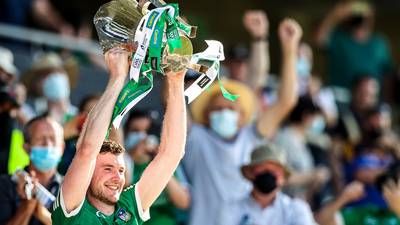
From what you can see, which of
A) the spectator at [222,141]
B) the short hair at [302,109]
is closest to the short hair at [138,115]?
the spectator at [222,141]

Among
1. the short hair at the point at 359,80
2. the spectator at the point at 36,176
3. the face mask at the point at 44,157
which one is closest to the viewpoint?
the spectator at the point at 36,176

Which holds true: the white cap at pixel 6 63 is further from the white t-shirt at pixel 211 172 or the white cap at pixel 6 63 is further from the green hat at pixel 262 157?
the green hat at pixel 262 157

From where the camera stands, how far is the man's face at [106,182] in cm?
650

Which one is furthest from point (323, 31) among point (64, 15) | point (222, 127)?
point (222, 127)

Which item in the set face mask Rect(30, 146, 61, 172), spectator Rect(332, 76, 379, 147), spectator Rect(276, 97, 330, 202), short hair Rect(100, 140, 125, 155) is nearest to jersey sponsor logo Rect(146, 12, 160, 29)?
short hair Rect(100, 140, 125, 155)

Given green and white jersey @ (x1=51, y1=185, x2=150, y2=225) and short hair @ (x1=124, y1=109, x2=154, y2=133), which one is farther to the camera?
short hair @ (x1=124, y1=109, x2=154, y2=133)

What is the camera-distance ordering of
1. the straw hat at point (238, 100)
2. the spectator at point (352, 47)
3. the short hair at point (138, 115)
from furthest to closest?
the spectator at point (352, 47) → the straw hat at point (238, 100) → the short hair at point (138, 115)

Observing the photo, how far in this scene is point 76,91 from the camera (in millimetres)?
11398

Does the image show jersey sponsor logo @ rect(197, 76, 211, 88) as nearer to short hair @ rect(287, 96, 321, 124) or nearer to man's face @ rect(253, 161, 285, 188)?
man's face @ rect(253, 161, 285, 188)

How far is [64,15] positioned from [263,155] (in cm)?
434

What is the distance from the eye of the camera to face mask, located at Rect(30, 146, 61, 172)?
25.9ft

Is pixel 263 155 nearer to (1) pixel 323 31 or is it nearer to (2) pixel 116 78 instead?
(2) pixel 116 78

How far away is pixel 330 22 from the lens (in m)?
14.2

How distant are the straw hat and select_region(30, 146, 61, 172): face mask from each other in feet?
6.61
